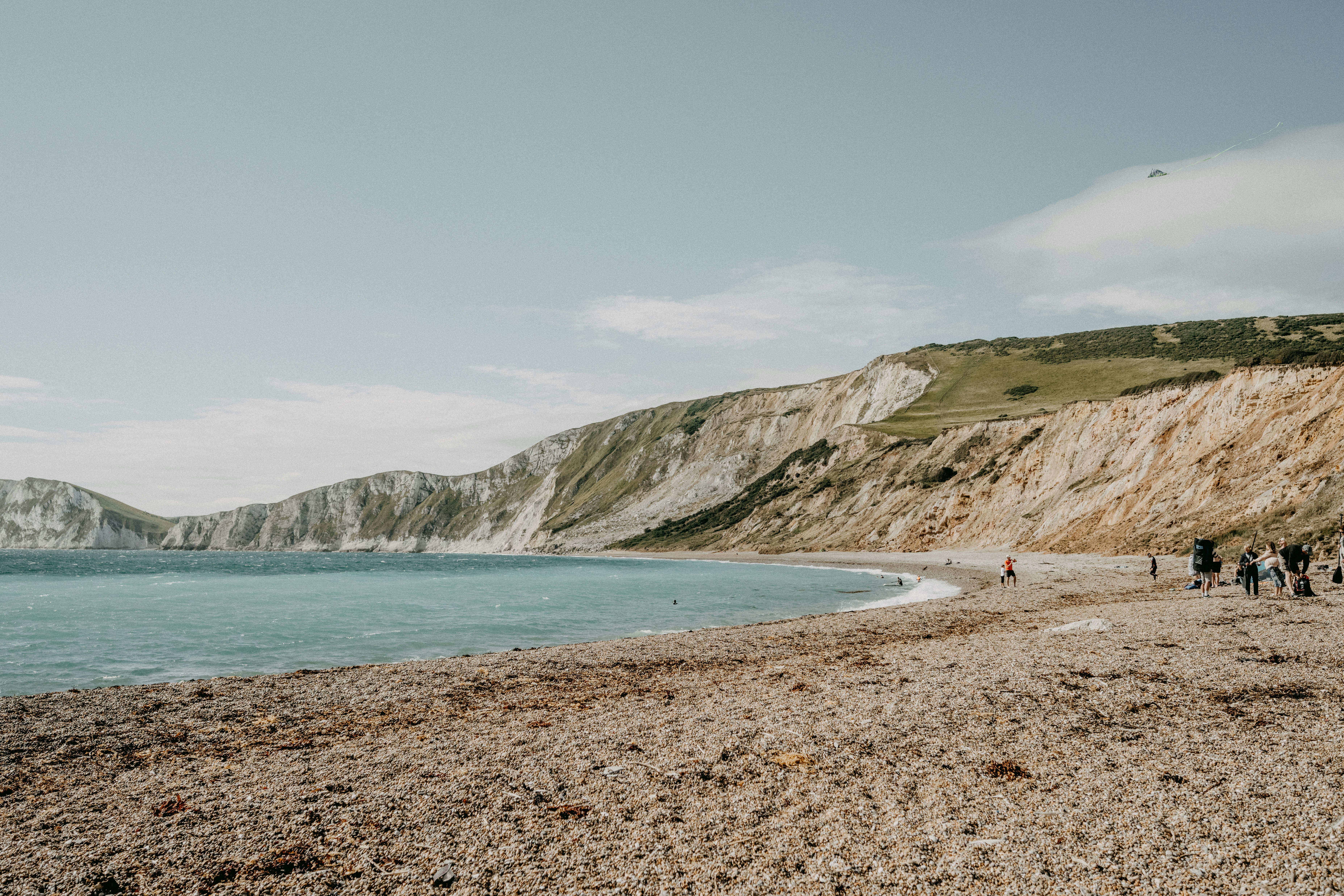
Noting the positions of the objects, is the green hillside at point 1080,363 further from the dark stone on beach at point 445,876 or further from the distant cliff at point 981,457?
the dark stone on beach at point 445,876

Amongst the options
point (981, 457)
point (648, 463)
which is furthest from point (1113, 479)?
point (648, 463)

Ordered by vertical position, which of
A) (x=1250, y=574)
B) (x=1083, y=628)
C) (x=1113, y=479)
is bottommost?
(x=1083, y=628)

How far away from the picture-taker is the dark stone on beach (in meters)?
5.29

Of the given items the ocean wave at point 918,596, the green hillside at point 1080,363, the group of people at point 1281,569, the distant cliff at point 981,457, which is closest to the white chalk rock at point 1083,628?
the group of people at point 1281,569

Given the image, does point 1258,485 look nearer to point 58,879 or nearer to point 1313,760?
point 1313,760

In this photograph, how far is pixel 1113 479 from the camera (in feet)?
169

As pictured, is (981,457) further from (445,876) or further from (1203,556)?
(445,876)

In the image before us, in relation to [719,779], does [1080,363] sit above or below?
above

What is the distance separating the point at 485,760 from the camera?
325 inches

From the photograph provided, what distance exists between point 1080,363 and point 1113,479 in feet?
192

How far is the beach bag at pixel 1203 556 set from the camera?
22.6 meters

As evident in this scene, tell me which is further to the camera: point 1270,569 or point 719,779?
point 1270,569

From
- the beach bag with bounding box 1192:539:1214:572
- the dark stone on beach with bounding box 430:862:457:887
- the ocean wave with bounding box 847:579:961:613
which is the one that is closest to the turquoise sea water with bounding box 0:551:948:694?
the ocean wave with bounding box 847:579:961:613

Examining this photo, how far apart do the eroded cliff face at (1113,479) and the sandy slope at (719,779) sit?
2821 cm
